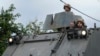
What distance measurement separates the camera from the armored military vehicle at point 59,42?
852 cm

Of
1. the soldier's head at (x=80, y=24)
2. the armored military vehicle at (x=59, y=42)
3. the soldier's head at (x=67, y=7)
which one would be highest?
the soldier's head at (x=67, y=7)

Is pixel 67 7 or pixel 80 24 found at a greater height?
pixel 67 7

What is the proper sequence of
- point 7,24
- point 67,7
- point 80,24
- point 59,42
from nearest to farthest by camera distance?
point 80,24 < point 59,42 < point 67,7 < point 7,24

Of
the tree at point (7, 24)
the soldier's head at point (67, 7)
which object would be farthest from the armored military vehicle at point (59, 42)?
the tree at point (7, 24)

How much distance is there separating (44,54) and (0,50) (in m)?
11.0

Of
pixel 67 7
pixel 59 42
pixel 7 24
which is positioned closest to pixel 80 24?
pixel 59 42

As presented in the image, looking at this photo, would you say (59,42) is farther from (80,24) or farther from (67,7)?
(67,7)

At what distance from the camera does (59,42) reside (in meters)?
9.18

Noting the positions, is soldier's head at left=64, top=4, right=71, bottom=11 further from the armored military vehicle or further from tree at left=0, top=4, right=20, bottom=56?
tree at left=0, top=4, right=20, bottom=56

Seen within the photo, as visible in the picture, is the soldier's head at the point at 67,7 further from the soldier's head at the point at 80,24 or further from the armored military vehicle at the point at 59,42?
the soldier's head at the point at 80,24

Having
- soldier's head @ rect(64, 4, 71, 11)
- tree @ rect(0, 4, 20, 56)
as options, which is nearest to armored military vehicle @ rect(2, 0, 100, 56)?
soldier's head @ rect(64, 4, 71, 11)

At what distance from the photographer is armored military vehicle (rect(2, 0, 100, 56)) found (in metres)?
8.52

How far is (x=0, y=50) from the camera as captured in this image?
64.5 ft

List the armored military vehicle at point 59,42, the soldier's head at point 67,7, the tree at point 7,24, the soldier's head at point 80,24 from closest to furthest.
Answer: the armored military vehicle at point 59,42 < the soldier's head at point 80,24 < the soldier's head at point 67,7 < the tree at point 7,24
